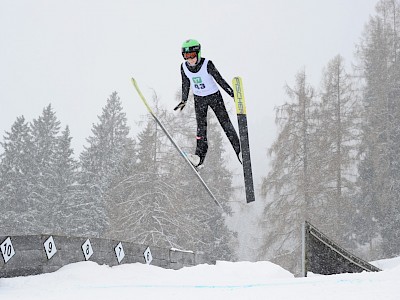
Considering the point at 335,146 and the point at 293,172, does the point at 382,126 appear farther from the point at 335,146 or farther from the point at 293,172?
the point at 293,172

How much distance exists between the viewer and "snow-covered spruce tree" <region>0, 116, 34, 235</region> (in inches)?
990

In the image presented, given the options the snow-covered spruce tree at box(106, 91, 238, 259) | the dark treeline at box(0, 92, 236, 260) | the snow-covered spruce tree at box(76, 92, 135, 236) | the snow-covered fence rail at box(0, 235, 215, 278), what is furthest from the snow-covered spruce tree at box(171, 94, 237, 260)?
the snow-covered fence rail at box(0, 235, 215, 278)

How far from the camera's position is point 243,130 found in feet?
21.0

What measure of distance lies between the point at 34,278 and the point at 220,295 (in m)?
3.73

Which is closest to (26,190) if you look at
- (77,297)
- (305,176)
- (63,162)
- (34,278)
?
(63,162)

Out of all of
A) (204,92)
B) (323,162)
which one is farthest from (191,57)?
(323,162)

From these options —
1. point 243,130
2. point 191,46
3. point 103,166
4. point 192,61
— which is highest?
point 191,46

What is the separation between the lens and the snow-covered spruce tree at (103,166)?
864 inches

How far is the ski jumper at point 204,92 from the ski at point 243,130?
0.40 feet

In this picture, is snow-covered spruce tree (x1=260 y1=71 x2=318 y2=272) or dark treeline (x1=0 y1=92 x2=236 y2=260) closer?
snow-covered spruce tree (x1=260 y1=71 x2=318 y2=272)

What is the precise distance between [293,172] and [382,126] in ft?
22.8

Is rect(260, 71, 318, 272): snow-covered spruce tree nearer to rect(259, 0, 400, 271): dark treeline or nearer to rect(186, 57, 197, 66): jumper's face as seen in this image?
rect(259, 0, 400, 271): dark treeline

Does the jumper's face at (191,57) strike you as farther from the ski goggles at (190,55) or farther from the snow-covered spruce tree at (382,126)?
the snow-covered spruce tree at (382,126)

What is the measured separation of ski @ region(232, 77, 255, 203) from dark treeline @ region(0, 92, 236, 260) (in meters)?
9.65
